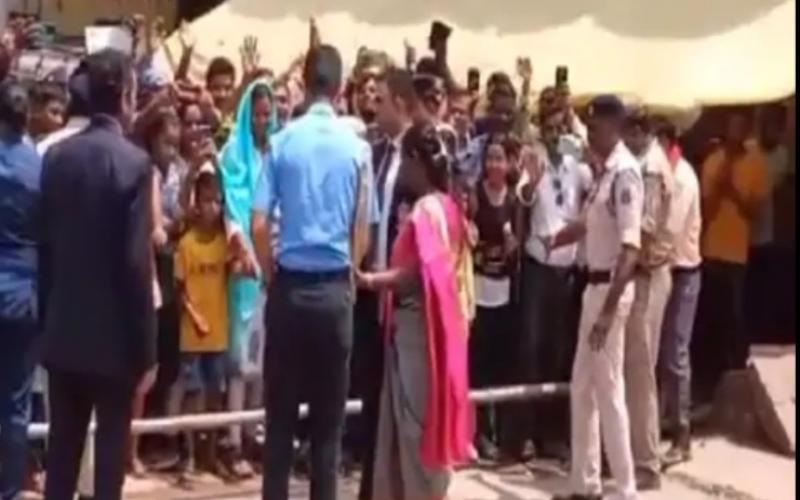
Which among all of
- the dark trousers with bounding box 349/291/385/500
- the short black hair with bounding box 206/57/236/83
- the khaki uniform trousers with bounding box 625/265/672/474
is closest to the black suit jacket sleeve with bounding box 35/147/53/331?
the dark trousers with bounding box 349/291/385/500

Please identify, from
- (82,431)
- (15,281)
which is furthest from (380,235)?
(82,431)

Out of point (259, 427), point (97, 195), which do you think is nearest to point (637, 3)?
point (259, 427)

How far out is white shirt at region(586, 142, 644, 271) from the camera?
9.05 metres

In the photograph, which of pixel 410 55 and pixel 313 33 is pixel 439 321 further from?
pixel 313 33

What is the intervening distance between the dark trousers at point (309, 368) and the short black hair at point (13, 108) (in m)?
1.45

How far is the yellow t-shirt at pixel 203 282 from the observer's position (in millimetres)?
9789

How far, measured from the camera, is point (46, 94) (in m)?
9.38

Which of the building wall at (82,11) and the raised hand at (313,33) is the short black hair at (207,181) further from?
the building wall at (82,11)

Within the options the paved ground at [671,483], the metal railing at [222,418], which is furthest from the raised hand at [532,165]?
the paved ground at [671,483]

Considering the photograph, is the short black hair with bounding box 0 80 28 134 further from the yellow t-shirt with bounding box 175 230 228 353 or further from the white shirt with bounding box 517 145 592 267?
the white shirt with bounding box 517 145 592 267

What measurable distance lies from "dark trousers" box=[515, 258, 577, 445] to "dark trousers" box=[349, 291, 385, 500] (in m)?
1.31

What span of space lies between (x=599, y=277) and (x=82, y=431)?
2.90 meters

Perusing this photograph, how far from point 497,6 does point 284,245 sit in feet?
20.8

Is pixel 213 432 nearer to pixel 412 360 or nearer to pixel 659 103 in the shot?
pixel 412 360
